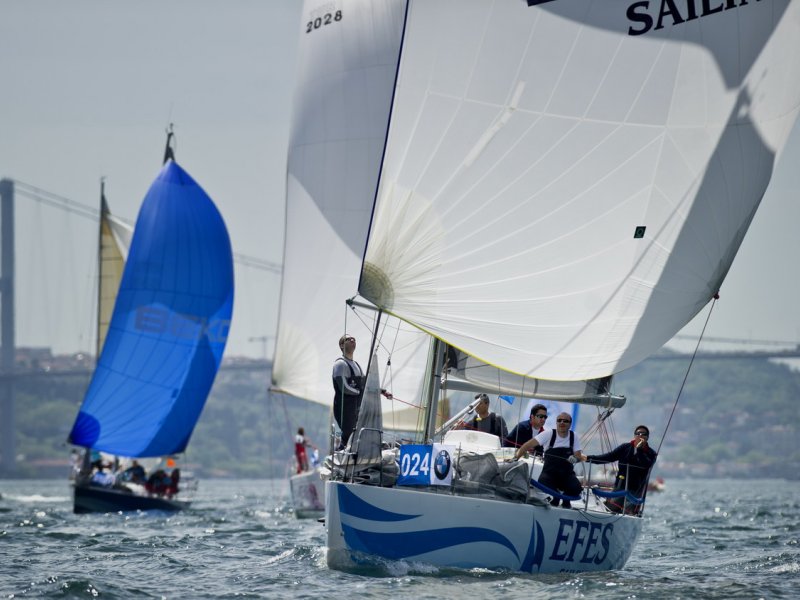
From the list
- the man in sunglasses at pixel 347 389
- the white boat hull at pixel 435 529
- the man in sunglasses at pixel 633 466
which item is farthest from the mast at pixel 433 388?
the man in sunglasses at pixel 633 466

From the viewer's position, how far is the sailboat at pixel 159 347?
59.0ft

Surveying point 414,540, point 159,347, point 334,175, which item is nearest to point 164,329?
point 159,347

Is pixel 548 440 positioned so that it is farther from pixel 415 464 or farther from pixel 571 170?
pixel 571 170

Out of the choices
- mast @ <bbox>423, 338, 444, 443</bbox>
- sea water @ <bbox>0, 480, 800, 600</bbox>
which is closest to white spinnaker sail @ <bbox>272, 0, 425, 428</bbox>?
sea water @ <bbox>0, 480, 800, 600</bbox>

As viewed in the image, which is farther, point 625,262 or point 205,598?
point 625,262

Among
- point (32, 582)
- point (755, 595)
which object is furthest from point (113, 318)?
point (755, 595)

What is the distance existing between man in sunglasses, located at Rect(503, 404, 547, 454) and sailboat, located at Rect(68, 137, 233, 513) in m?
8.98

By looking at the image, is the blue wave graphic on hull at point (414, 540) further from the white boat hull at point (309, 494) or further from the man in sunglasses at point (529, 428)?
the white boat hull at point (309, 494)

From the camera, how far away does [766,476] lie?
77.5 metres

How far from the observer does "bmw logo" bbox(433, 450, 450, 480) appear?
8055 millimetres

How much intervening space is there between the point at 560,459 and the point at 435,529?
0.99 metres

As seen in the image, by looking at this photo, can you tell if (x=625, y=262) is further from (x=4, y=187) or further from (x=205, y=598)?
(x=4, y=187)

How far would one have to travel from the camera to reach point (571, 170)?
345 inches

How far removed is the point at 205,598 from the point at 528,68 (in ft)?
12.4
